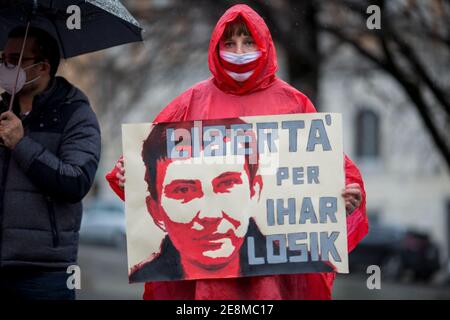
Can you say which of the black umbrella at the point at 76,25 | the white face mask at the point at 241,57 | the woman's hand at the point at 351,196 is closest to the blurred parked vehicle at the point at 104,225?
the black umbrella at the point at 76,25

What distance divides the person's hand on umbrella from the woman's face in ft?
2.81

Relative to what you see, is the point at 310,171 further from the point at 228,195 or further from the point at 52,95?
the point at 52,95

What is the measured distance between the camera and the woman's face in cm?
448

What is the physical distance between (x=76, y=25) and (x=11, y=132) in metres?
0.82

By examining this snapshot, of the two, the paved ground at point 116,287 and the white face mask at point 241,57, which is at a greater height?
the white face mask at point 241,57

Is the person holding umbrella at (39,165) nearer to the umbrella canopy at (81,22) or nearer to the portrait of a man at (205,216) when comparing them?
the umbrella canopy at (81,22)

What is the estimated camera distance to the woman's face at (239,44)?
4484 millimetres

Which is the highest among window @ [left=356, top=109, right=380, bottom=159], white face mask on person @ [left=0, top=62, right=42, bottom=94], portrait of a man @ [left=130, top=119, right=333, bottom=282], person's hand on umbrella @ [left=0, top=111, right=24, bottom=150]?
window @ [left=356, top=109, right=380, bottom=159]

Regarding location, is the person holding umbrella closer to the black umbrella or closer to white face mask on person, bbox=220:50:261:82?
the black umbrella

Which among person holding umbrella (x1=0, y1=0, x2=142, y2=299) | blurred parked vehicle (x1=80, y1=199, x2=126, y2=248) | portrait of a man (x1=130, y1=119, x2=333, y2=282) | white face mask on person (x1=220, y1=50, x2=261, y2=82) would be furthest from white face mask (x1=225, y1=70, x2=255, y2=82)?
blurred parked vehicle (x1=80, y1=199, x2=126, y2=248)

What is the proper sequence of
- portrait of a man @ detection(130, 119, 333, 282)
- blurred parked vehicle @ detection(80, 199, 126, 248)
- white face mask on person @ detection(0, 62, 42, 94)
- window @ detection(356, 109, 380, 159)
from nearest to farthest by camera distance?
1. portrait of a man @ detection(130, 119, 333, 282)
2. white face mask on person @ detection(0, 62, 42, 94)
3. blurred parked vehicle @ detection(80, 199, 126, 248)
4. window @ detection(356, 109, 380, 159)

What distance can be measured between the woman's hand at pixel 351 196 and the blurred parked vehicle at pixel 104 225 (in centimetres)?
2115

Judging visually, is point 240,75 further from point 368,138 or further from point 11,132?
point 368,138

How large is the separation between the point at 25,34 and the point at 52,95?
0.28 metres
